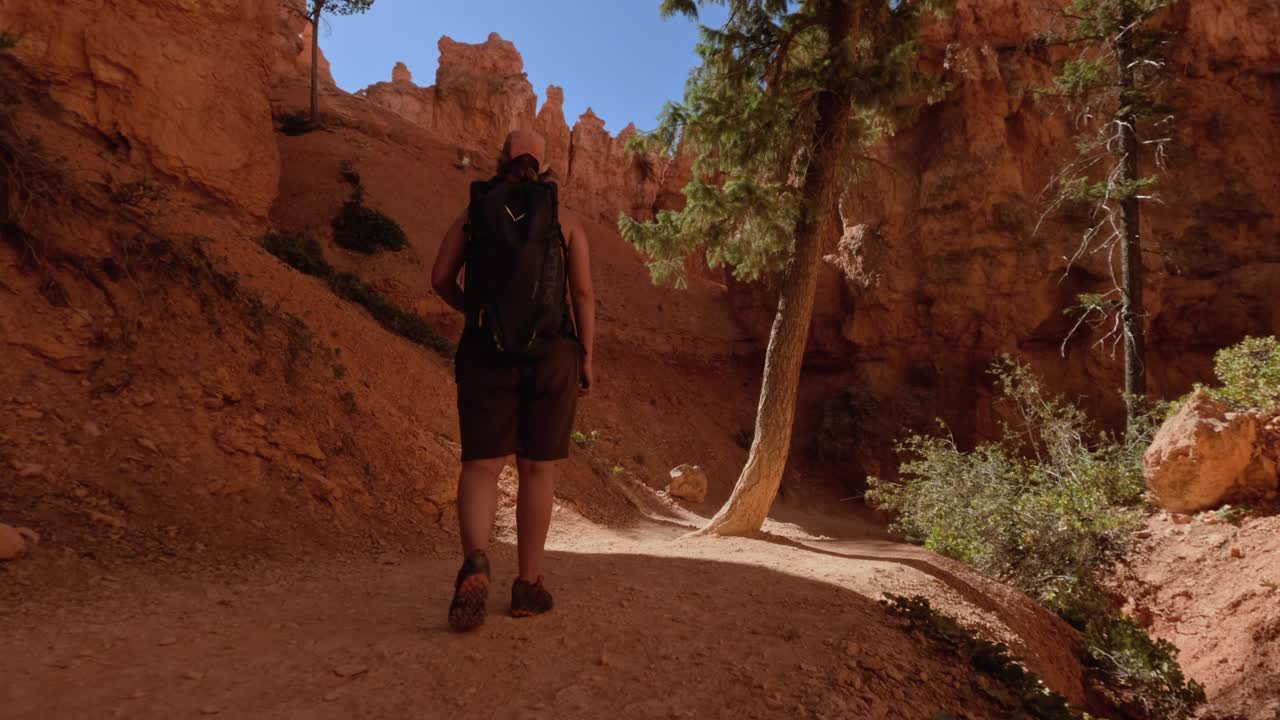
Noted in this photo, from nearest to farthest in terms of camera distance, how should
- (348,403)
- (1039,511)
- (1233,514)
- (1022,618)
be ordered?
(1022,618) → (1233,514) → (348,403) → (1039,511)

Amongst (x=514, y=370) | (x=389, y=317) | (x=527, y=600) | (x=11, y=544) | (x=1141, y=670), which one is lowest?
(x=1141, y=670)

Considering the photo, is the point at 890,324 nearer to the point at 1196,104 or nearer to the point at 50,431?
the point at 1196,104

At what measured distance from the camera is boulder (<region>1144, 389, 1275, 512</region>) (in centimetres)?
554

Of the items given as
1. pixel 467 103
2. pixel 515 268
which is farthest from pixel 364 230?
pixel 467 103

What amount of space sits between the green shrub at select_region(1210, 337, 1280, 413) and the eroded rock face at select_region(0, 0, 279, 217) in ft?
41.1

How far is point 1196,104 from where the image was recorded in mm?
14633

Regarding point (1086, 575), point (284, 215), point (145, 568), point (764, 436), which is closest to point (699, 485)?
point (764, 436)

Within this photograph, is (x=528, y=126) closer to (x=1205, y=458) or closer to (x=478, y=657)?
(x=1205, y=458)

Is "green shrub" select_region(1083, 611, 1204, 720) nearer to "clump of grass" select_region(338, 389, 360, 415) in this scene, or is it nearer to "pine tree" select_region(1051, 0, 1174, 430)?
"pine tree" select_region(1051, 0, 1174, 430)

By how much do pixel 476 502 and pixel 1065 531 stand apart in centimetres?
587

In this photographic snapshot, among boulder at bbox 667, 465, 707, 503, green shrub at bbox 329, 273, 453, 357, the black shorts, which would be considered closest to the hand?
the black shorts

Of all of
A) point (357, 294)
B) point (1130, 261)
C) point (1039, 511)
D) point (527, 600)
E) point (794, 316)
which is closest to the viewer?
point (527, 600)

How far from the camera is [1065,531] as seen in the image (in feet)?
19.4

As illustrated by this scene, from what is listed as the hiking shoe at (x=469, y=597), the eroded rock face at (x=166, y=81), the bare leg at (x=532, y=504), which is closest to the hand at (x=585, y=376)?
the bare leg at (x=532, y=504)
